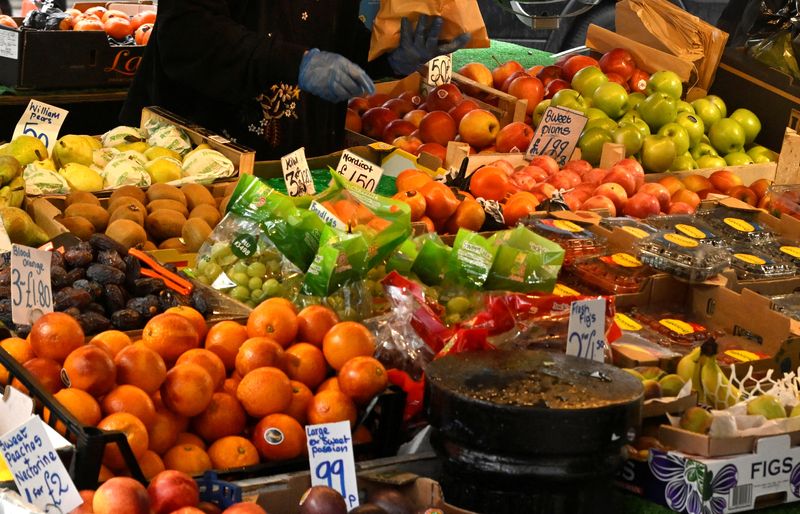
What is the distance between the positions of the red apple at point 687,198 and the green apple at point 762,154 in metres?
0.78

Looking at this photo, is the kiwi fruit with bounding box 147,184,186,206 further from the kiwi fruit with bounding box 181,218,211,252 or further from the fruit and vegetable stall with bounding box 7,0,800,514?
the kiwi fruit with bounding box 181,218,211,252

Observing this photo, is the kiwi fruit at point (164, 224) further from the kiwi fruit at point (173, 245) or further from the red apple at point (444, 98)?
the red apple at point (444, 98)

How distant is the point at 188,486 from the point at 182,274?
3.63 ft

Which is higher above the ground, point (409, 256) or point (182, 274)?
point (409, 256)

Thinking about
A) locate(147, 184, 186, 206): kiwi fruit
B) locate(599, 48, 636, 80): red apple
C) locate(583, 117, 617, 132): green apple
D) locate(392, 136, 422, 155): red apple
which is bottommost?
locate(392, 136, 422, 155): red apple

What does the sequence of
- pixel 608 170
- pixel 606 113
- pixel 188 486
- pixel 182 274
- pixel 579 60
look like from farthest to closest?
pixel 579 60, pixel 606 113, pixel 608 170, pixel 182 274, pixel 188 486

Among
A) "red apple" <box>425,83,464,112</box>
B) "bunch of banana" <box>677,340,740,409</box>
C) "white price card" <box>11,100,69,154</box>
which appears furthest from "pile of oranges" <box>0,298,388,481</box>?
"red apple" <box>425,83,464,112</box>

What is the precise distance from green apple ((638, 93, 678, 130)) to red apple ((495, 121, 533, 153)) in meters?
0.54

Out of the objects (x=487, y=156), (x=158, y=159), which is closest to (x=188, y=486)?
(x=158, y=159)

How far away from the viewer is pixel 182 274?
257 cm

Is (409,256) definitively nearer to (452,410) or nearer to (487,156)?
(452,410)

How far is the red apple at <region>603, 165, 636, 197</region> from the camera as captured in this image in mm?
3715

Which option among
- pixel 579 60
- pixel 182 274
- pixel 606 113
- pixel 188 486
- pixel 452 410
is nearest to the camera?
pixel 188 486

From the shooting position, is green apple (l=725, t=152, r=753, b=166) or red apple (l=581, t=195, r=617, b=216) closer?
red apple (l=581, t=195, r=617, b=216)
